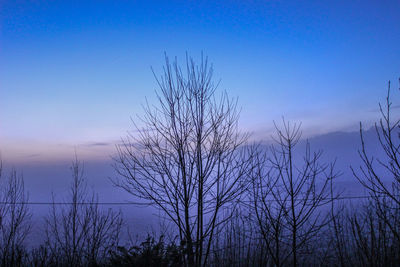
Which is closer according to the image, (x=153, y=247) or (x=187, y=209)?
(x=187, y=209)

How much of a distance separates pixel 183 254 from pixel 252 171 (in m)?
1.62

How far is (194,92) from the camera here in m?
4.41

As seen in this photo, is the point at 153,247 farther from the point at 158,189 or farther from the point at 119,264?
the point at 158,189

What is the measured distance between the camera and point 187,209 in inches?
165

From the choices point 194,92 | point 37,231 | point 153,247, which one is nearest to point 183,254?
point 153,247

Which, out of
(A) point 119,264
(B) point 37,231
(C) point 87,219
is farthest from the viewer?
(B) point 37,231

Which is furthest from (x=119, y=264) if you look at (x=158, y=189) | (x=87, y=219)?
(x=87, y=219)

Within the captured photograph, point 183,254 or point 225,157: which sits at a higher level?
point 225,157

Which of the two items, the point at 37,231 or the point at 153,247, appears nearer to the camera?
the point at 153,247

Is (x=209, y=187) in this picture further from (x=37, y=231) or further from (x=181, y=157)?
(x=37, y=231)

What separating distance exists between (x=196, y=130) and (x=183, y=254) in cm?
187

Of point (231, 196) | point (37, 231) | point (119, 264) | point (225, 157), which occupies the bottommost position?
point (37, 231)

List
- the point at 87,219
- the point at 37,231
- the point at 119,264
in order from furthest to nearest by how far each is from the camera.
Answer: the point at 37,231
the point at 87,219
the point at 119,264

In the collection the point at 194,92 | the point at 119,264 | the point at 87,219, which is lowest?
the point at 119,264
